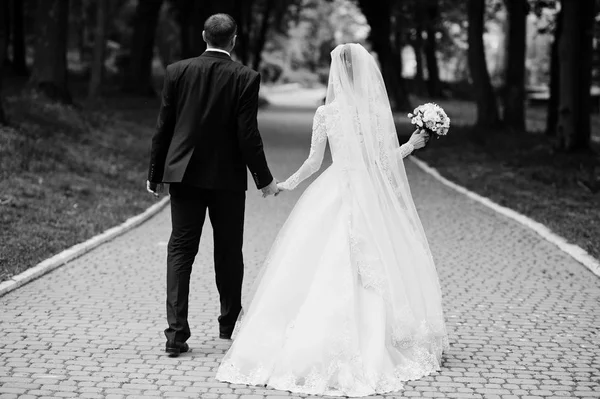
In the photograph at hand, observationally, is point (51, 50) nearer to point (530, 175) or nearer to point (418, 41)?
point (530, 175)

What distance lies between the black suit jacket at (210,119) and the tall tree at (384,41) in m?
30.4

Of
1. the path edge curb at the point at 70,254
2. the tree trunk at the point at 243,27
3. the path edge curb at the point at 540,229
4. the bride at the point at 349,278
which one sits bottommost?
the path edge curb at the point at 540,229

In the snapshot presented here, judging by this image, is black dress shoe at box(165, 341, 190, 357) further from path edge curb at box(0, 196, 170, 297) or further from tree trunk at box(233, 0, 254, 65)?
tree trunk at box(233, 0, 254, 65)

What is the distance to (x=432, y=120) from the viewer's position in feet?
21.1

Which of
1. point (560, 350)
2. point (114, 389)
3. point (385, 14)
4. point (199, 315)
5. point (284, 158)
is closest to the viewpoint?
point (114, 389)

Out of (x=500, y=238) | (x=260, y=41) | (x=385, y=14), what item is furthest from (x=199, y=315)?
(x=260, y=41)

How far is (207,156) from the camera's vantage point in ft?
19.8

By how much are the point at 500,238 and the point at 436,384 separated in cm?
629

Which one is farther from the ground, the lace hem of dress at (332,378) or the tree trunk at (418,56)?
the tree trunk at (418,56)

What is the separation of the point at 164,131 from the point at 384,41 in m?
30.6

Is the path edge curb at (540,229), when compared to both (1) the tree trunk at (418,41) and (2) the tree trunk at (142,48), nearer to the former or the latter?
(2) the tree trunk at (142,48)

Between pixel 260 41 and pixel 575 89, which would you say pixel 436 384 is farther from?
pixel 260 41

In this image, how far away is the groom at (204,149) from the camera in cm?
600

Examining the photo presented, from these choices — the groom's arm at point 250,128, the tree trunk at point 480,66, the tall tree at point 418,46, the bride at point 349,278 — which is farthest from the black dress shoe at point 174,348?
the tall tree at point 418,46
